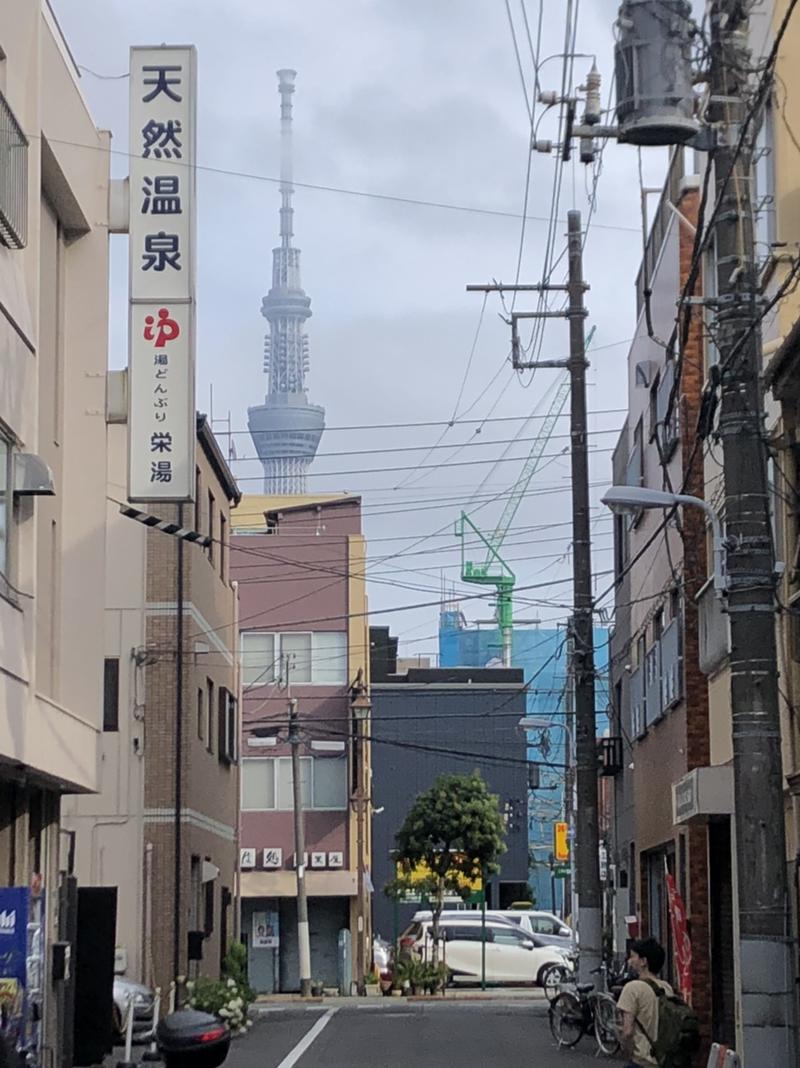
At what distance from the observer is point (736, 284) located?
10.9 meters


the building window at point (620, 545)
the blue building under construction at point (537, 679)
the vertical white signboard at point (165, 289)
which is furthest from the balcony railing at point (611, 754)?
the blue building under construction at point (537, 679)

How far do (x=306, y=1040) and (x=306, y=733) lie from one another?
2505cm

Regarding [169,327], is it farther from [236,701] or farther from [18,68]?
[236,701]

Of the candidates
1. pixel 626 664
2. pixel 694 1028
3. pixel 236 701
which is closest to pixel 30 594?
pixel 694 1028

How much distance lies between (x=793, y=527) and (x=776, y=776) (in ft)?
20.3

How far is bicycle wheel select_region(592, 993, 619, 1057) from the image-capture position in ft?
81.6

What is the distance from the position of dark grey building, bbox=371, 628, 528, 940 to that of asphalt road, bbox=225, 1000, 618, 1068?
30.7m

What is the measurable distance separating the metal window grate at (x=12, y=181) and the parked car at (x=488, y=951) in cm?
3310

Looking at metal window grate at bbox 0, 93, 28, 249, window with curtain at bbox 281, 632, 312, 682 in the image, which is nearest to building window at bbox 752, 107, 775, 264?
metal window grate at bbox 0, 93, 28, 249

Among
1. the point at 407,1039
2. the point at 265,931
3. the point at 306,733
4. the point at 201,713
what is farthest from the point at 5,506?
the point at 265,931

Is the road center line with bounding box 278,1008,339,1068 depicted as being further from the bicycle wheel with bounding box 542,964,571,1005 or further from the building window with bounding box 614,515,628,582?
the building window with bounding box 614,515,628,582

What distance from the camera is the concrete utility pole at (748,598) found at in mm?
10234

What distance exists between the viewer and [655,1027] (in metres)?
12.3

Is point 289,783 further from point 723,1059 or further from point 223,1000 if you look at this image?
point 723,1059
